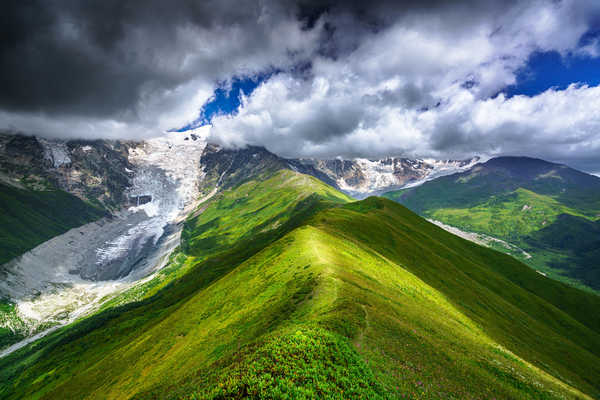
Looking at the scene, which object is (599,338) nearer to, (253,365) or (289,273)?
(289,273)

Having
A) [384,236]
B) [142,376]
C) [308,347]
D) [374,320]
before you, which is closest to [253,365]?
[308,347]

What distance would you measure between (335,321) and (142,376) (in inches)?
1648

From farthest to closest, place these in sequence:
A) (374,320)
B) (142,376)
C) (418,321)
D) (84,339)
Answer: (84,339)
(142,376)
(418,321)
(374,320)

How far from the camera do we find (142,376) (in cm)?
4266

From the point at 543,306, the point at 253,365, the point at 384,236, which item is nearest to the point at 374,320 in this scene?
the point at 253,365

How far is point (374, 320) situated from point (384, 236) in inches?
2700

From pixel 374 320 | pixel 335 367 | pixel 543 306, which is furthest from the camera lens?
pixel 543 306

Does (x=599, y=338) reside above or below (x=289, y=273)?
below

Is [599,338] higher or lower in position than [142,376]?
lower

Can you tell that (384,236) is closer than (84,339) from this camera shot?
Yes

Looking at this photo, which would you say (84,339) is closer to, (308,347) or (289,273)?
(289,273)

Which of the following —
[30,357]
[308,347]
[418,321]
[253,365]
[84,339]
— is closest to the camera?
[253,365]

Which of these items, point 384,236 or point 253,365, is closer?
point 253,365

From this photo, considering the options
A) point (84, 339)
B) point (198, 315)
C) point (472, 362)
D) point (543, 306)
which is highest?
point (472, 362)
